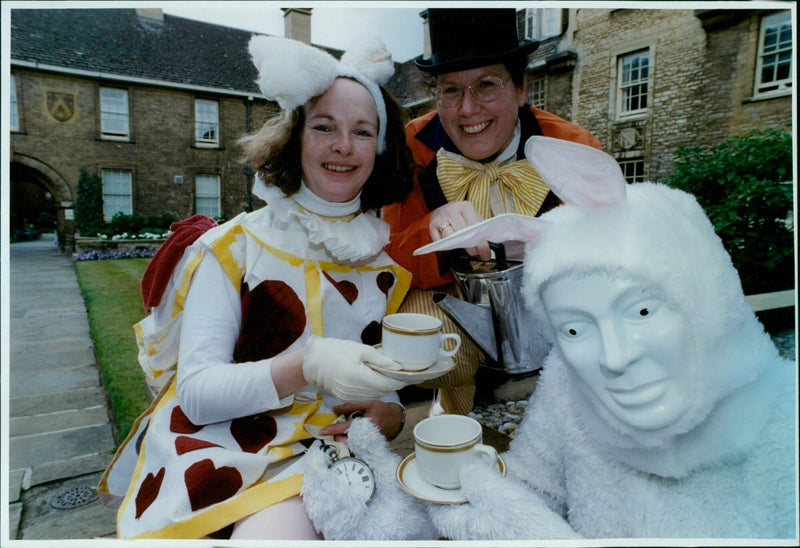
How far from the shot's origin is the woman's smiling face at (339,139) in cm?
104

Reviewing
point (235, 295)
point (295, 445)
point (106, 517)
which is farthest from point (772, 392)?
point (106, 517)

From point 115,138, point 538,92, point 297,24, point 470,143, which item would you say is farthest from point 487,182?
point 538,92

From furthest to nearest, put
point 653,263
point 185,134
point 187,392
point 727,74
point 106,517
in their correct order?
point 727,74 → point 185,134 → point 106,517 → point 187,392 → point 653,263

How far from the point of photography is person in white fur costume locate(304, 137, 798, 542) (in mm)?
648

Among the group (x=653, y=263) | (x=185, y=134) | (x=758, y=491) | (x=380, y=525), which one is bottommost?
(x=380, y=525)

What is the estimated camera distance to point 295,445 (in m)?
1.00

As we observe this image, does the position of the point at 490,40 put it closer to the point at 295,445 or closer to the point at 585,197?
the point at 585,197

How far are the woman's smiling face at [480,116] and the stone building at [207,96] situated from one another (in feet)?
0.51

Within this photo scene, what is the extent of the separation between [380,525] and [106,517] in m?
1.05

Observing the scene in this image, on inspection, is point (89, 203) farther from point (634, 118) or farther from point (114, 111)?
point (634, 118)

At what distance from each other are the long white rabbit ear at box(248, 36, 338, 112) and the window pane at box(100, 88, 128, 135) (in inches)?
110

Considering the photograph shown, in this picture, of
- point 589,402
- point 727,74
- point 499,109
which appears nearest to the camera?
point 589,402

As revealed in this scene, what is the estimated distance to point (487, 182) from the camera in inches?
48.4

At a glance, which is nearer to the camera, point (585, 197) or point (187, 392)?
point (585, 197)
